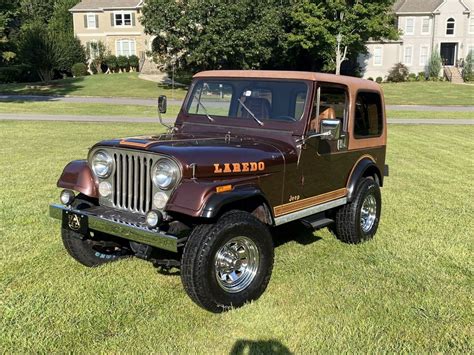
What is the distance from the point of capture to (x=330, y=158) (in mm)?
5043

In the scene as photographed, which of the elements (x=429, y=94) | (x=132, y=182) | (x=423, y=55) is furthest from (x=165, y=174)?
(x=423, y=55)

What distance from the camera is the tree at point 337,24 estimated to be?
128 ft

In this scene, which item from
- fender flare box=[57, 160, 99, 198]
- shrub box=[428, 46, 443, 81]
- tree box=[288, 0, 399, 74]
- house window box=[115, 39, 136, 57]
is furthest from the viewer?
house window box=[115, 39, 136, 57]

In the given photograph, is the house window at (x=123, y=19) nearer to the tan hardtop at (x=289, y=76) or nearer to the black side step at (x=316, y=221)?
the tan hardtop at (x=289, y=76)

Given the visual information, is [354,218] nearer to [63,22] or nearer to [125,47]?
[125,47]

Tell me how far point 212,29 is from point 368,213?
1176 inches

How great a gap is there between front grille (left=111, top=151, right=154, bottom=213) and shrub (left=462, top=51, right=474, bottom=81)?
49635mm

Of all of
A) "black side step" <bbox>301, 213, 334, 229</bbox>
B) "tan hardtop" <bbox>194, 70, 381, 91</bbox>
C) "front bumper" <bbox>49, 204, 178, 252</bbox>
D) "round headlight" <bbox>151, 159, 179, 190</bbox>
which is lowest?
"black side step" <bbox>301, 213, 334, 229</bbox>

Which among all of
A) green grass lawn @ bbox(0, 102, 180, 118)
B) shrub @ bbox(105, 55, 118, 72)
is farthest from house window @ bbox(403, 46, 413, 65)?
A: green grass lawn @ bbox(0, 102, 180, 118)

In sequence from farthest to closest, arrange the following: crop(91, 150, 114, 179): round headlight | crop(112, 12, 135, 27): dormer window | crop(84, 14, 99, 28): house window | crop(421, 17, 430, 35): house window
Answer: crop(84, 14, 99, 28): house window → crop(112, 12, 135, 27): dormer window → crop(421, 17, 430, 35): house window → crop(91, 150, 114, 179): round headlight

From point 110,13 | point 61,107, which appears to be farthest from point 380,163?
point 110,13

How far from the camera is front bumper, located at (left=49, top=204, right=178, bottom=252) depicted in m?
3.61

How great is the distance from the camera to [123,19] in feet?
173

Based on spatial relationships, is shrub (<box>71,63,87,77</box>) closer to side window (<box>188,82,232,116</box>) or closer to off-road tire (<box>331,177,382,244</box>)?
side window (<box>188,82,232,116</box>)
